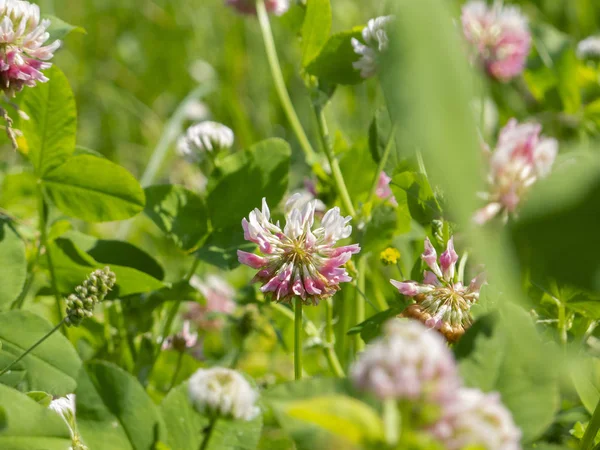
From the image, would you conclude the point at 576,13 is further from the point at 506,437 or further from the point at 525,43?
the point at 506,437

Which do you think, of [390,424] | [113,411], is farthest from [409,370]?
[113,411]

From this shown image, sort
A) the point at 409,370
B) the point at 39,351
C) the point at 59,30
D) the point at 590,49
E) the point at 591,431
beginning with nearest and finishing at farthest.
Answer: the point at 409,370
the point at 591,431
the point at 39,351
the point at 59,30
the point at 590,49

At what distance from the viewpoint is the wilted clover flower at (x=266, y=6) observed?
4.08 feet

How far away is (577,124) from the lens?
Result: 57.0 inches

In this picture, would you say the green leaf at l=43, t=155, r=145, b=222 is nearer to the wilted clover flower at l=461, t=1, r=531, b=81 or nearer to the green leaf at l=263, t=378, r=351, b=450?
the green leaf at l=263, t=378, r=351, b=450

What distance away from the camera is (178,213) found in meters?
0.93

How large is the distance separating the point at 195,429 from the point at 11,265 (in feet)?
1.09

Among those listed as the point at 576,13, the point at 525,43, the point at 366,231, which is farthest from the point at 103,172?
the point at 576,13

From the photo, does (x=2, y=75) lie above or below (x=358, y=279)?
above

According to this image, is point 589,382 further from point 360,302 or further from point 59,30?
point 59,30

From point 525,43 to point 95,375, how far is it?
45.9 inches

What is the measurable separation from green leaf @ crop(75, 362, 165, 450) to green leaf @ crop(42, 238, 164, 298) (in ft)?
0.88

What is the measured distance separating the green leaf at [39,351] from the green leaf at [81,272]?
0.31ft

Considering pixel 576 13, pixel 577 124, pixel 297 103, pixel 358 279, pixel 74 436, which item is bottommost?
pixel 74 436
